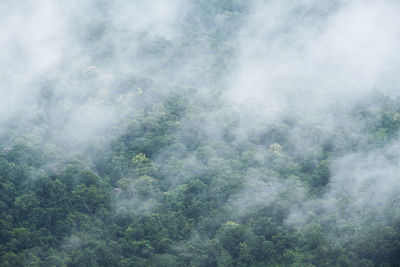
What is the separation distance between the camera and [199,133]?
131 ft

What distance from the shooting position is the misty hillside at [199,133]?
97.7ft

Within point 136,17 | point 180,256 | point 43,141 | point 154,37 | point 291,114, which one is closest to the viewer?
point 180,256

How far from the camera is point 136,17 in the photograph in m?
59.4

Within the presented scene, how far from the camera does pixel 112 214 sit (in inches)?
1259

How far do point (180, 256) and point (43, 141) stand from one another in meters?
15.5

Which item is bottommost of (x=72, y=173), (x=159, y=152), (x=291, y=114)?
(x=72, y=173)

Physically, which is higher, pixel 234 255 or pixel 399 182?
pixel 399 182

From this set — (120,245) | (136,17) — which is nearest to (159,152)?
(120,245)

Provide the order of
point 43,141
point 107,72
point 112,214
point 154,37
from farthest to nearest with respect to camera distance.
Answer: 1. point 154,37
2. point 107,72
3. point 43,141
4. point 112,214

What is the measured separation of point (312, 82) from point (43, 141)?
25346 mm

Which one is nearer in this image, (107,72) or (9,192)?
(9,192)

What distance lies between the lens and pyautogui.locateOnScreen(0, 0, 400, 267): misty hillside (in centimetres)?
2977

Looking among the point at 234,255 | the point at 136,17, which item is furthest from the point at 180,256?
the point at 136,17

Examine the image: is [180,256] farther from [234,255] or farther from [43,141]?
[43,141]
